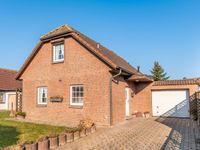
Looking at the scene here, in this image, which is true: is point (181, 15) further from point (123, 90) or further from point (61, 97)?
point (61, 97)

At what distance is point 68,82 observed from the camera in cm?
1316

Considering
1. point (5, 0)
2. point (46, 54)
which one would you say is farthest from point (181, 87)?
point (5, 0)

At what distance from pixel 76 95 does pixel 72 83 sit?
93cm

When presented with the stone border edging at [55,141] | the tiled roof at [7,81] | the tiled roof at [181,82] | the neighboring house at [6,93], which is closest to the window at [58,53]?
the stone border edging at [55,141]

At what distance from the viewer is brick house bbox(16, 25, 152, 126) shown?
11648 millimetres

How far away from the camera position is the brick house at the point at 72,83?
11.6 m

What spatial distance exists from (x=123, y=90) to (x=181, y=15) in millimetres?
7106

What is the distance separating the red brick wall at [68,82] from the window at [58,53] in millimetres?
383

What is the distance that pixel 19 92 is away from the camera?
747 inches

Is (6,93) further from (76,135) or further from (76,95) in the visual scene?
(76,135)

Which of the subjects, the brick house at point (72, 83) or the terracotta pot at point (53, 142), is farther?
the brick house at point (72, 83)

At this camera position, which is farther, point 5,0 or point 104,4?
point 104,4

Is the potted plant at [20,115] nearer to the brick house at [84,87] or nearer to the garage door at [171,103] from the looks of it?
the brick house at [84,87]

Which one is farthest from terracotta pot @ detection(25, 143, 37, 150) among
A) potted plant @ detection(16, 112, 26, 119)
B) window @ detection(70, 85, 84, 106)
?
potted plant @ detection(16, 112, 26, 119)
